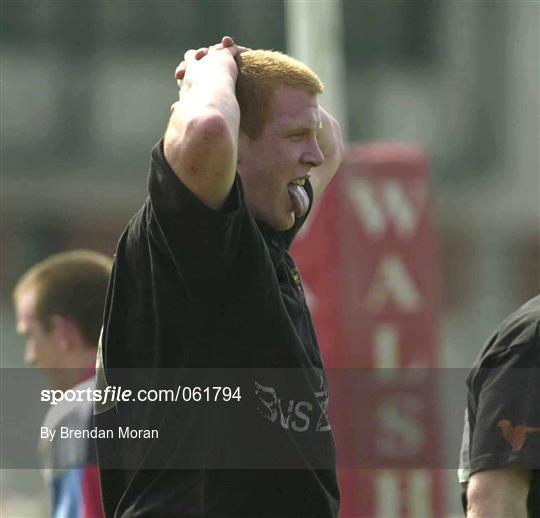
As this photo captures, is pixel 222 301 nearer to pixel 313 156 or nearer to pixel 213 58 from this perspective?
pixel 313 156

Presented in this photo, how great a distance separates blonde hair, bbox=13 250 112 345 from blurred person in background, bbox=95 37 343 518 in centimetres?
149

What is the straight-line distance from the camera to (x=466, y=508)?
3.56 metres

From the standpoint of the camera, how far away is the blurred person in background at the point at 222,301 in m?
2.88

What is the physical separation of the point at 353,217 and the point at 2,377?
326cm

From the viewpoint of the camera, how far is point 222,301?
300 cm

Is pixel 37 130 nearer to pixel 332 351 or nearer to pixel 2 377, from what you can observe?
pixel 332 351

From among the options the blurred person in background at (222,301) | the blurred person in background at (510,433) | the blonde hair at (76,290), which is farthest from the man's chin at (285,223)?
the blonde hair at (76,290)

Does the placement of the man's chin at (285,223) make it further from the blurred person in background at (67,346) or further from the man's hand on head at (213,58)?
the blurred person in background at (67,346)

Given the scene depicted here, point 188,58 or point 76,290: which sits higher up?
point 188,58

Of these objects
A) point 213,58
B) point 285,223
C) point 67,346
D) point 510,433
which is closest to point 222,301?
point 285,223

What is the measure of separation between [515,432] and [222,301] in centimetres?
83

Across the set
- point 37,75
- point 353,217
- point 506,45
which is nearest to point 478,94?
point 506,45

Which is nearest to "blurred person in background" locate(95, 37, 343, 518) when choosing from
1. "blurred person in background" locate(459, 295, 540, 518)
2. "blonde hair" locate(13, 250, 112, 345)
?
"blurred person in background" locate(459, 295, 540, 518)

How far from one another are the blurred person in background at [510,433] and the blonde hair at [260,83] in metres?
0.76
